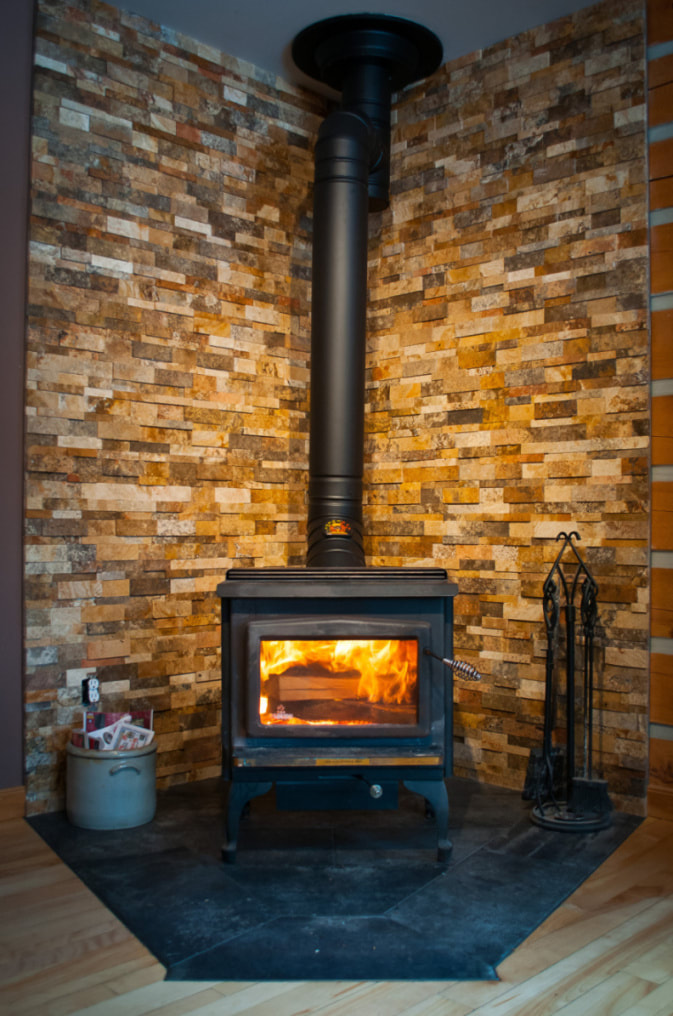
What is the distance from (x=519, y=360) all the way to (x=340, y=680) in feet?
4.52

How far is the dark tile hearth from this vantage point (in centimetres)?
183

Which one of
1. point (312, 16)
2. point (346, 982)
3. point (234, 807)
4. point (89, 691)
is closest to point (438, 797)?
point (234, 807)

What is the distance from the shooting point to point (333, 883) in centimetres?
221

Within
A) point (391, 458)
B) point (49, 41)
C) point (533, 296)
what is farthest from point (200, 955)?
point (49, 41)

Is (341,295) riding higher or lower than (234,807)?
higher

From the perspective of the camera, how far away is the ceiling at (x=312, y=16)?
2834 millimetres

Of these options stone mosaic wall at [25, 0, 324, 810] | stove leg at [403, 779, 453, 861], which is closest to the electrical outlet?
stone mosaic wall at [25, 0, 324, 810]

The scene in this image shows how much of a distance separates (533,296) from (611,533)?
2.97ft

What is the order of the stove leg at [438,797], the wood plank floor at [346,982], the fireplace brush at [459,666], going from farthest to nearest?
1. the stove leg at [438,797]
2. the fireplace brush at [459,666]
3. the wood plank floor at [346,982]

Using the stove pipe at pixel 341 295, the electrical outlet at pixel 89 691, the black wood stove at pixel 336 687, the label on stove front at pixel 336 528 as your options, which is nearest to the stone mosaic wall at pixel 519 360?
the stove pipe at pixel 341 295

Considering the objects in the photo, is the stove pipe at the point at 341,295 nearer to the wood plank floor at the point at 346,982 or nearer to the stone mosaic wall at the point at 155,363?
the stone mosaic wall at the point at 155,363

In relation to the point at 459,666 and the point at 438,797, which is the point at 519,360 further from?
the point at 438,797

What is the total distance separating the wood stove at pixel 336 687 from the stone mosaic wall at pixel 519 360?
0.67 m

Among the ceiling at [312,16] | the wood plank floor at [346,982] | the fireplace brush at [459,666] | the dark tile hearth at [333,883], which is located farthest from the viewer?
the ceiling at [312,16]
